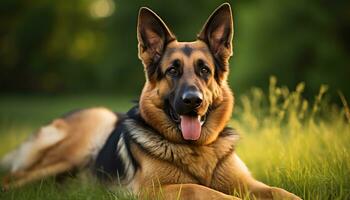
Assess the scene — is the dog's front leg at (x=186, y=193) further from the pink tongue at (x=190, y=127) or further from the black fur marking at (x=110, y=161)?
the black fur marking at (x=110, y=161)

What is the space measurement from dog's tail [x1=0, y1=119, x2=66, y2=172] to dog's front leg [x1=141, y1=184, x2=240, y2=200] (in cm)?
215

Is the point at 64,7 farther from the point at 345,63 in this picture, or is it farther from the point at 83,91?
the point at 345,63

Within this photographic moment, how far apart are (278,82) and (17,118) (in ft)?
29.2

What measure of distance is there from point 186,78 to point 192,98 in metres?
0.29

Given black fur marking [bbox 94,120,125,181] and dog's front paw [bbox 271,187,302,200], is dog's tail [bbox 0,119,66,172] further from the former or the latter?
dog's front paw [bbox 271,187,302,200]

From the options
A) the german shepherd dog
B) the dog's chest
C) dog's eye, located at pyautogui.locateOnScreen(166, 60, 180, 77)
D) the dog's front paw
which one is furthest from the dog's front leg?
dog's eye, located at pyautogui.locateOnScreen(166, 60, 180, 77)

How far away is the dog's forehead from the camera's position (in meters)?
4.63

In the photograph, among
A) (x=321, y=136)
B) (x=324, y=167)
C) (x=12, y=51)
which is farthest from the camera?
(x=12, y=51)

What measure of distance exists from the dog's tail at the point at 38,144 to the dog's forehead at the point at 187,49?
2.00 metres

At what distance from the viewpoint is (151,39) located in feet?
15.8

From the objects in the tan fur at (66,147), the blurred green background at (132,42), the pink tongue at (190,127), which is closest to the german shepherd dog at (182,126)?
the pink tongue at (190,127)

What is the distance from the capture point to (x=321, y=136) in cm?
608

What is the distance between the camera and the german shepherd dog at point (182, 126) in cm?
436

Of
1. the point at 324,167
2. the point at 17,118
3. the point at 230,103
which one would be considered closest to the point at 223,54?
the point at 230,103
